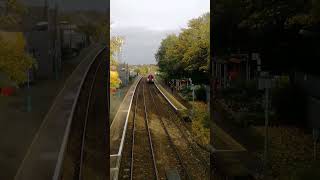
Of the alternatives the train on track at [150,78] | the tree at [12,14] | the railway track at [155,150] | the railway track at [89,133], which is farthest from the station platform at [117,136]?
the tree at [12,14]

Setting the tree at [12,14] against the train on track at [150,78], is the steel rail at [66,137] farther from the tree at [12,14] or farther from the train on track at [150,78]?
the train on track at [150,78]

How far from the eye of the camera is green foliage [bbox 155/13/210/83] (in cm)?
509

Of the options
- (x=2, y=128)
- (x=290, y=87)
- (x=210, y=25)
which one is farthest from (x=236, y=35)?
(x=2, y=128)

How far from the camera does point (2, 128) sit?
3.93m

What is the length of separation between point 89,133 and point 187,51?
1914 mm

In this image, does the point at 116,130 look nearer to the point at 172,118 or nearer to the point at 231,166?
the point at 172,118

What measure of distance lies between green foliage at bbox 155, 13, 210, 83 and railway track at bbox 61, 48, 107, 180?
43.9 inches

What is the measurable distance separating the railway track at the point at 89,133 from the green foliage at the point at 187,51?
1115mm

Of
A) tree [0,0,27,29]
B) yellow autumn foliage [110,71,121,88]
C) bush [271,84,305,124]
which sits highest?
tree [0,0,27,29]

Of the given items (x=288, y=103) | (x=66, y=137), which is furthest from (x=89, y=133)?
(x=288, y=103)

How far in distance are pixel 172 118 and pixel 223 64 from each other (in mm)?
924

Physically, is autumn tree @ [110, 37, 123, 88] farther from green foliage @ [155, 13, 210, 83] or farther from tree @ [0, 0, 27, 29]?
tree @ [0, 0, 27, 29]

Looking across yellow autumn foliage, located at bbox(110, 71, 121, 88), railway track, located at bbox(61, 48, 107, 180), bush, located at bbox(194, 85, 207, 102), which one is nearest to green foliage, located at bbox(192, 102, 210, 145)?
bush, located at bbox(194, 85, 207, 102)

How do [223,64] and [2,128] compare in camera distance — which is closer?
[2,128]
